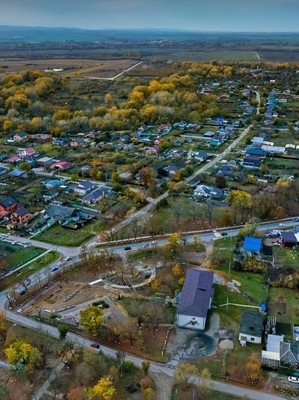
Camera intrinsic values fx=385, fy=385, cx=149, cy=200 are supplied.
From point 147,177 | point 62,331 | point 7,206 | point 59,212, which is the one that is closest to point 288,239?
point 147,177

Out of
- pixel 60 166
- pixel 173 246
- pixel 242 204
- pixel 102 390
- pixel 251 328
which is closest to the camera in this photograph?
pixel 102 390

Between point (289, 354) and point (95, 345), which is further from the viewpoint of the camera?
point (95, 345)

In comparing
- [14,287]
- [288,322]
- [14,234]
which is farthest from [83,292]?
[288,322]

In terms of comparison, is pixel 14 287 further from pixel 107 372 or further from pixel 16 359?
pixel 107 372

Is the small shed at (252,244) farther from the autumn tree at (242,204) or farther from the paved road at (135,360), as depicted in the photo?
the paved road at (135,360)

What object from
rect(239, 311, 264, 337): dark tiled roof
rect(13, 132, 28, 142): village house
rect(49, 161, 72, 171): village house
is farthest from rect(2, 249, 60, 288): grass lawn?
rect(13, 132, 28, 142): village house

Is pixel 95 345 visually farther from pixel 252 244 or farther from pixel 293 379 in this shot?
pixel 252 244
